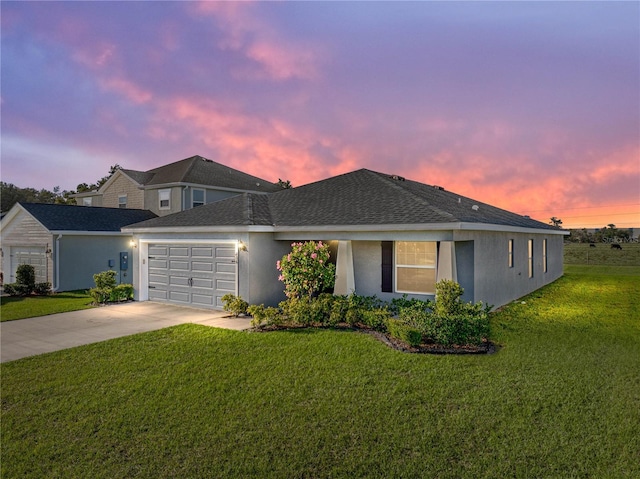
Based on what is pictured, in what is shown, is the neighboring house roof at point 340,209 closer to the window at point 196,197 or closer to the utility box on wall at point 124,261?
the utility box on wall at point 124,261

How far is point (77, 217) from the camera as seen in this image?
20344 mm

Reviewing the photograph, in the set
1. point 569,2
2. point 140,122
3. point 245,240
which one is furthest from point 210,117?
point 569,2

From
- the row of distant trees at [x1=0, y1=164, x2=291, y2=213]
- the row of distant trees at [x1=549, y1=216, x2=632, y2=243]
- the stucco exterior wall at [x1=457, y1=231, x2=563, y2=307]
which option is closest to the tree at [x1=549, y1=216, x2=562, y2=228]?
the row of distant trees at [x1=549, y1=216, x2=632, y2=243]

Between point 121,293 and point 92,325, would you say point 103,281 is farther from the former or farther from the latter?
point 92,325

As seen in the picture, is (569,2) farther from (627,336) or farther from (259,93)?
(259,93)

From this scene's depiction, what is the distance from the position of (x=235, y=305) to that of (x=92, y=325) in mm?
3979

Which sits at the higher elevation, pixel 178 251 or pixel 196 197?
pixel 196 197

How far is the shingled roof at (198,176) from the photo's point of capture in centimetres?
2434

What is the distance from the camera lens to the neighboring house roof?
454 inches

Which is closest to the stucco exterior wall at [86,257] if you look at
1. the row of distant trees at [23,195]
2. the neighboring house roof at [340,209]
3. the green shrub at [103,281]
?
the green shrub at [103,281]

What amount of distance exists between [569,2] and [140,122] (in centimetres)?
2039

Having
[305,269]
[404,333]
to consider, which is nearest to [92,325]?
[305,269]

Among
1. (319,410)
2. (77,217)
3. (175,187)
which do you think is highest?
(175,187)

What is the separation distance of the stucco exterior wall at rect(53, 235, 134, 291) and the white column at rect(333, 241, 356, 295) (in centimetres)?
1380
